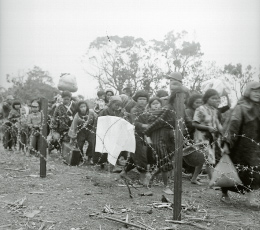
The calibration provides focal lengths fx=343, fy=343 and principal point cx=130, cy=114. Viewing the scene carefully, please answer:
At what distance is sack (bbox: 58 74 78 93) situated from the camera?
922 cm

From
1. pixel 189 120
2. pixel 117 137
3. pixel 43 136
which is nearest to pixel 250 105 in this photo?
pixel 189 120

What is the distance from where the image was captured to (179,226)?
363cm

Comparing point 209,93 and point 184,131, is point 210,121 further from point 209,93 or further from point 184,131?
point 184,131

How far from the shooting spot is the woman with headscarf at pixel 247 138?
4605mm

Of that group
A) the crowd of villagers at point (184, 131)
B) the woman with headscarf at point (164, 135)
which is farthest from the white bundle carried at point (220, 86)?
the woman with headscarf at point (164, 135)

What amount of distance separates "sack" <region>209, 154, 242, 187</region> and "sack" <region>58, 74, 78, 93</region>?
556cm

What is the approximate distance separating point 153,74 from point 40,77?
87.4ft

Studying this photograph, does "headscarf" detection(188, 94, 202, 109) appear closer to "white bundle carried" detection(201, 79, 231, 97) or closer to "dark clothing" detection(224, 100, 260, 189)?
"white bundle carried" detection(201, 79, 231, 97)

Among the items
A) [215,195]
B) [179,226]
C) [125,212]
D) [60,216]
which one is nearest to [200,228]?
[179,226]

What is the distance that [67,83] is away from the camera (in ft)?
30.2

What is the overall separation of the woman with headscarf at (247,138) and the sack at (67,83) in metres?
5.47

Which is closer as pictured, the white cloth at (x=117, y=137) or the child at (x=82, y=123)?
the white cloth at (x=117, y=137)

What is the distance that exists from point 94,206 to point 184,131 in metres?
2.52

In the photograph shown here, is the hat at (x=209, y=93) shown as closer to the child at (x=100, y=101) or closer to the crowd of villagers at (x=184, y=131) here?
the crowd of villagers at (x=184, y=131)
